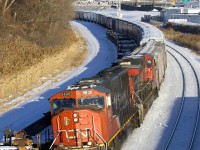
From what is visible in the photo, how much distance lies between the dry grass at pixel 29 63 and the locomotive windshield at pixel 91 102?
15.1 m

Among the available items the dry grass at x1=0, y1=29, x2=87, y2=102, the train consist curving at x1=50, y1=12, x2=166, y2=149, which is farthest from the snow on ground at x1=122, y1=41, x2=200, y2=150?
the dry grass at x1=0, y1=29, x2=87, y2=102

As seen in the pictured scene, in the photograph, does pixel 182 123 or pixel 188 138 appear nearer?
pixel 188 138

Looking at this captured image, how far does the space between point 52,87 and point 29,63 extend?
5.15 meters

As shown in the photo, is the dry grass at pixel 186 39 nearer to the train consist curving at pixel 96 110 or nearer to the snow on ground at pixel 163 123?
the snow on ground at pixel 163 123

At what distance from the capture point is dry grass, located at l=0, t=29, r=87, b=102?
33156 mm

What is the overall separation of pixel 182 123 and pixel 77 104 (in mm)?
9400

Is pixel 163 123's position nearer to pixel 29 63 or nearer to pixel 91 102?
pixel 91 102

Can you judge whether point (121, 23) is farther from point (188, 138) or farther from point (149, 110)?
point (188, 138)

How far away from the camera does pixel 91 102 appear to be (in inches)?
658

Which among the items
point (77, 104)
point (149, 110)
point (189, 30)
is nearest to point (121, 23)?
point (189, 30)

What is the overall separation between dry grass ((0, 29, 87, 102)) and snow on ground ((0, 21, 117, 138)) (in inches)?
34.9

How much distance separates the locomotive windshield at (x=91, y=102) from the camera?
16578 millimetres

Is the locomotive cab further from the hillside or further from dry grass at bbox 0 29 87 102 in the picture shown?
the hillside

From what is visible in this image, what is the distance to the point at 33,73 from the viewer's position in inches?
1452
